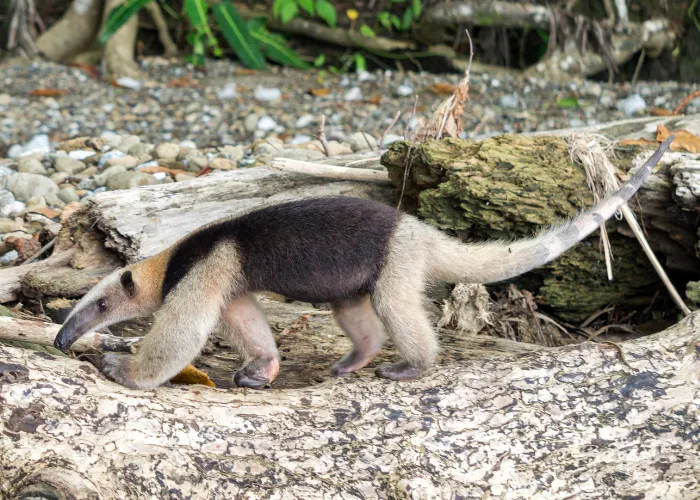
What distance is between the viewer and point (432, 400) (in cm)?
410

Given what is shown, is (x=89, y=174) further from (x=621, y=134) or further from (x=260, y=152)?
(x=621, y=134)

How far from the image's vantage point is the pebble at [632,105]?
38.4 feet

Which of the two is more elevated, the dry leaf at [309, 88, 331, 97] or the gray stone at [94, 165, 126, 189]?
the dry leaf at [309, 88, 331, 97]

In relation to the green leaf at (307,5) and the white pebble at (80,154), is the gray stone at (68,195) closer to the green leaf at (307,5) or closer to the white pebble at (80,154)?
the white pebble at (80,154)

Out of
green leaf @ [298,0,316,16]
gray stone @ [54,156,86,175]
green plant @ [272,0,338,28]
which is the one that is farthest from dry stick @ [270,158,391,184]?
green leaf @ [298,0,316,16]

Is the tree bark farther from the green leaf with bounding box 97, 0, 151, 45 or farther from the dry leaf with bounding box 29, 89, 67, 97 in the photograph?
the dry leaf with bounding box 29, 89, 67, 97

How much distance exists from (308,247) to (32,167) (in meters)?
5.33

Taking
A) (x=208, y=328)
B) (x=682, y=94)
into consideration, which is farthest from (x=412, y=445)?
(x=682, y=94)

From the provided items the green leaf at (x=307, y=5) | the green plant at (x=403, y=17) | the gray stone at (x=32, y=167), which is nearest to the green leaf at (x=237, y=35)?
the green leaf at (x=307, y=5)

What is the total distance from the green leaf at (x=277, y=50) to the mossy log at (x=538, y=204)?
7826 millimetres

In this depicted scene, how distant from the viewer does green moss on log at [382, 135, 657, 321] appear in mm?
5559

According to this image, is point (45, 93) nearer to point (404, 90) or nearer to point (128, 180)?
point (128, 180)

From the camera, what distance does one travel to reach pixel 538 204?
5.55 metres

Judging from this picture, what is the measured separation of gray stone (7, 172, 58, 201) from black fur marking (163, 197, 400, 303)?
386 cm
